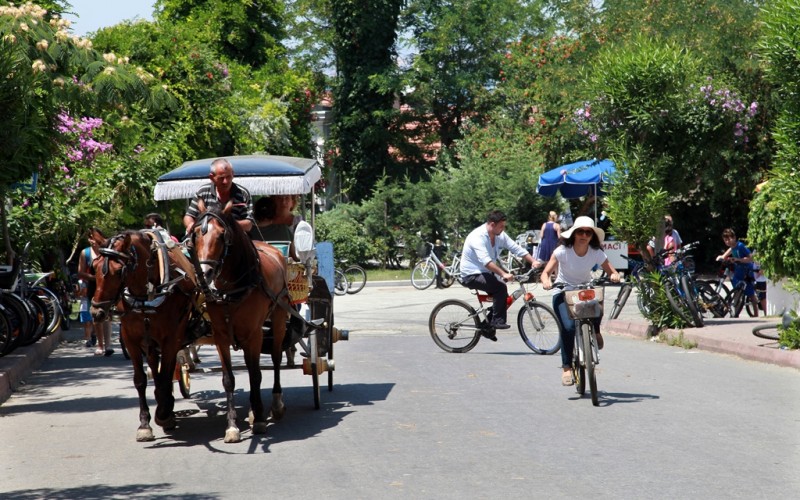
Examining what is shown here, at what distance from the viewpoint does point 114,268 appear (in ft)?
29.1

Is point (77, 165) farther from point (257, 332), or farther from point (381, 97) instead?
point (381, 97)

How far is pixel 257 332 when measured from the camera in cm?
970

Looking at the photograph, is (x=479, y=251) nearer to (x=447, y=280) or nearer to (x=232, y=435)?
(x=232, y=435)

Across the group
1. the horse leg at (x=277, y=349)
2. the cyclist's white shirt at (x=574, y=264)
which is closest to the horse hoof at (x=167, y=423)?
the horse leg at (x=277, y=349)

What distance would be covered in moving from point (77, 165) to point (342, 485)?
16527mm

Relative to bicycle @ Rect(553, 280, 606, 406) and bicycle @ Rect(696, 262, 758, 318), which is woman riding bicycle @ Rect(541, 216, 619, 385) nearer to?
bicycle @ Rect(553, 280, 606, 406)

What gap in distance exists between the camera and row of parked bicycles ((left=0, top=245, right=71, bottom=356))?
→ 1565cm

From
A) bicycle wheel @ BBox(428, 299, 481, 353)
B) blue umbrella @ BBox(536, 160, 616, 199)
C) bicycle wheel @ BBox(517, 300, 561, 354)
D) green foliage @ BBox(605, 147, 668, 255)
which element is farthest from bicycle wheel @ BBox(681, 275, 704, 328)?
blue umbrella @ BBox(536, 160, 616, 199)

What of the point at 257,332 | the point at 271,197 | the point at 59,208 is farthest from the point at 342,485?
the point at 59,208

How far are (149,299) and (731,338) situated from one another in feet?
32.3

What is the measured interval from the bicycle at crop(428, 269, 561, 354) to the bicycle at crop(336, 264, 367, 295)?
1607cm

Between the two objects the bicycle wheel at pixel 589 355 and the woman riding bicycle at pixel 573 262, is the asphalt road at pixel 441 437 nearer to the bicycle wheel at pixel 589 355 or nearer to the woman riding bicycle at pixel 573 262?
the bicycle wheel at pixel 589 355

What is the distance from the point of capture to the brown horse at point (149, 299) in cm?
888

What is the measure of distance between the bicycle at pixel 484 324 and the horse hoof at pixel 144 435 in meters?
7.18
